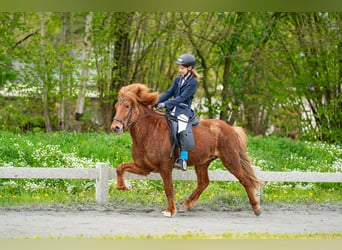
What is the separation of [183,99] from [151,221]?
6.18 ft

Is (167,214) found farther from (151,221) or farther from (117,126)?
(117,126)

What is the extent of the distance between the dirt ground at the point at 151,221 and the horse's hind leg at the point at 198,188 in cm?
14

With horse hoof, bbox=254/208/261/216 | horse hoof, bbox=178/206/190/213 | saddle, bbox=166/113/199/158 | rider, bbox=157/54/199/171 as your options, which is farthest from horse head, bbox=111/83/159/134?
horse hoof, bbox=254/208/261/216

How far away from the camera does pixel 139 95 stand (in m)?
9.61

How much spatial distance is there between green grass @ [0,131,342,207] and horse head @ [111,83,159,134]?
1.88 meters

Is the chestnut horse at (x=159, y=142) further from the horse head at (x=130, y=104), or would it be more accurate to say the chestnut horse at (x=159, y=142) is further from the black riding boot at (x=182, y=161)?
the black riding boot at (x=182, y=161)

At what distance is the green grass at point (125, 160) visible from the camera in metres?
11.2

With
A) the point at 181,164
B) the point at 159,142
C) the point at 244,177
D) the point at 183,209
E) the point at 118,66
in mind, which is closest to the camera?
the point at 181,164

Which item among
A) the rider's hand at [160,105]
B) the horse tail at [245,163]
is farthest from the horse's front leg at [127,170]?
the horse tail at [245,163]

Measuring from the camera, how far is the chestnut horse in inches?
371

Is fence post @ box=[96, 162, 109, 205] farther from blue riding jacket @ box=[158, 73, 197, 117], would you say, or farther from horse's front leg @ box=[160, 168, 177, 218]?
blue riding jacket @ box=[158, 73, 197, 117]

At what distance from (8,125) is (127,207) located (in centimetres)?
1022

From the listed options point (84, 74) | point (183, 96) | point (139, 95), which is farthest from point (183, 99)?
point (84, 74)

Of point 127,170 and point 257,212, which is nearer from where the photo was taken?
point 127,170
